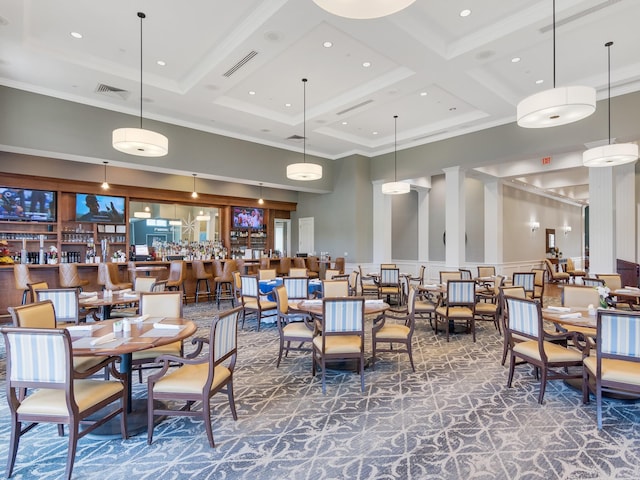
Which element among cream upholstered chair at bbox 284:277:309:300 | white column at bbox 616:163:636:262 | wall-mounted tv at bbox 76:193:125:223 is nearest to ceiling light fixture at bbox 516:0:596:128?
cream upholstered chair at bbox 284:277:309:300

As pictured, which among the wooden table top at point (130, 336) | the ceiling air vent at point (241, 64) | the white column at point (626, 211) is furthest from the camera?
the white column at point (626, 211)

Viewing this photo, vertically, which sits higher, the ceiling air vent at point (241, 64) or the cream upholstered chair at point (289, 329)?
the ceiling air vent at point (241, 64)

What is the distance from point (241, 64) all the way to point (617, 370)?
20.0ft

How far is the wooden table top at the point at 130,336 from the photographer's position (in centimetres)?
270

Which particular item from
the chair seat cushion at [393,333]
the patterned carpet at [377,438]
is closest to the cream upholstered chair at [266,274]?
the patterned carpet at [377,438]

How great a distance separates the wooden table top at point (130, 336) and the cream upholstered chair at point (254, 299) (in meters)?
2.59

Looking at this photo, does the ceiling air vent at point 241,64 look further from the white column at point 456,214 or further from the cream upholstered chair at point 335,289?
the white column at point 456,214

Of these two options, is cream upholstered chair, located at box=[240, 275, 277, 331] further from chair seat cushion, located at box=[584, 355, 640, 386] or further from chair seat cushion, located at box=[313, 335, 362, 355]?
chair seat cushion, located at box=[584, 355, 640, 386]

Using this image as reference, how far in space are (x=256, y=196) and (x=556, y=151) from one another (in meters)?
8.85

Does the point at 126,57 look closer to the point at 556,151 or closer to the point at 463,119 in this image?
the point at 463,119

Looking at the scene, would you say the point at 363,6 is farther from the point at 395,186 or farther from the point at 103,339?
the point at 395,186

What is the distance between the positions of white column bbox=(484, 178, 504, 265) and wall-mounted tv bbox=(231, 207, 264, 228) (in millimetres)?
7860

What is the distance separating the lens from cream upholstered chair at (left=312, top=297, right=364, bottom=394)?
380 cm

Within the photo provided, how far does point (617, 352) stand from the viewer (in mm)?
3023
